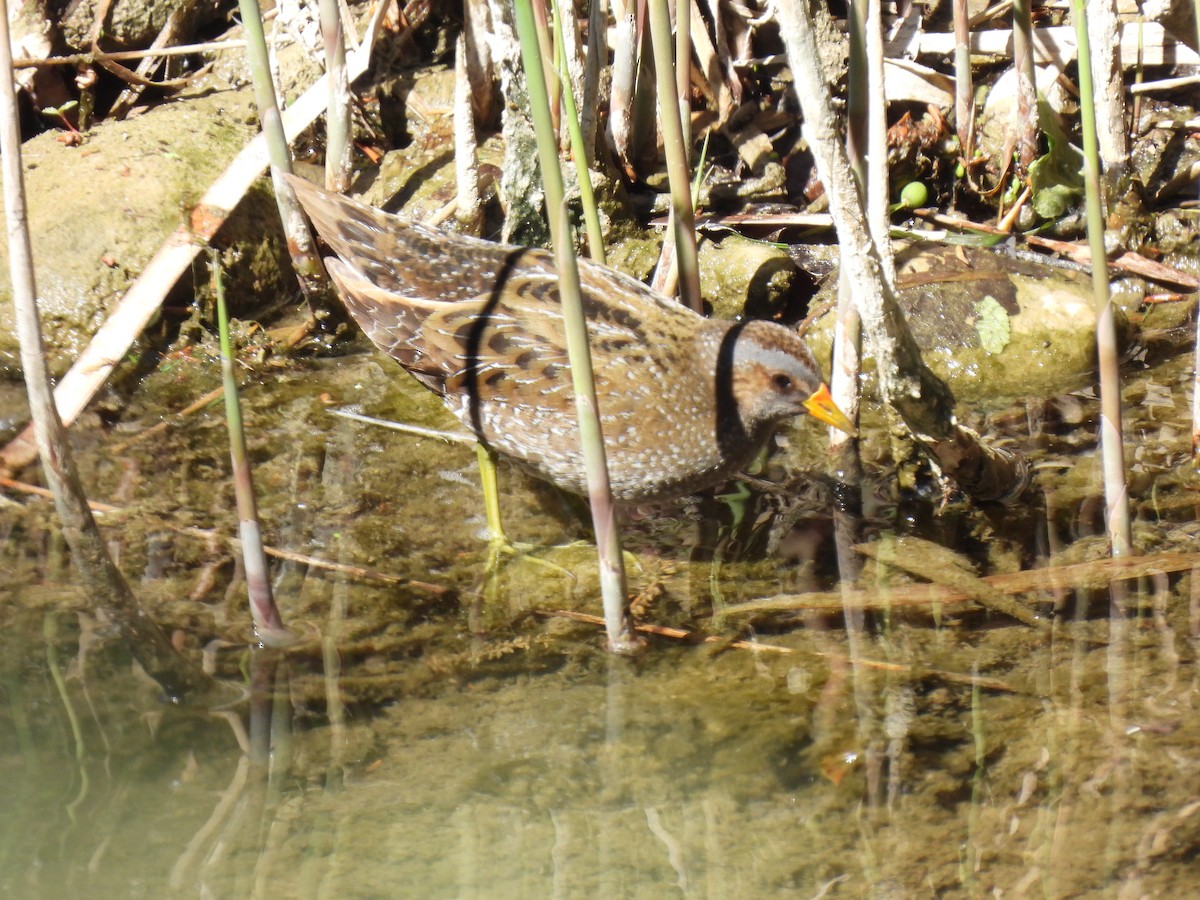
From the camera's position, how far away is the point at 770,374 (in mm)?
3668

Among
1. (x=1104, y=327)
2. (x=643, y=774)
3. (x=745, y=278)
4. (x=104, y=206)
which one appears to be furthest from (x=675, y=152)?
(x=104, y=206)

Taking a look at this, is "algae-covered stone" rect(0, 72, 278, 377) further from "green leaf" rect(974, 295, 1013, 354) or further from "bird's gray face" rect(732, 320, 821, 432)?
"green leaf" rect(974, 295, 1013, 354)

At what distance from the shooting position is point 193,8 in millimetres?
5629

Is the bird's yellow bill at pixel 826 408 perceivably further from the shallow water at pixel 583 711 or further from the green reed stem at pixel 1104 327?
the green reed stem at pixel 1104 327

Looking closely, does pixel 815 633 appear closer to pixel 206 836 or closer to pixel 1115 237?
pixel 206 836

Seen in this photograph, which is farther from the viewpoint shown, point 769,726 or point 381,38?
point 381,38

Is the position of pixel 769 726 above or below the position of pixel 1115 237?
below

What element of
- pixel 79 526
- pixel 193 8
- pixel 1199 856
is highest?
pixel 193 8

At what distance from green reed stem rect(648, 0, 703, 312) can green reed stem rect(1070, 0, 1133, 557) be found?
1161 mm

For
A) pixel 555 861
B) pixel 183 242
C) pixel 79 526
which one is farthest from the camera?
pixel 183 242

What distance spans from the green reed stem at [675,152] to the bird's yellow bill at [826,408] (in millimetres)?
625

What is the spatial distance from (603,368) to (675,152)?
0.70m

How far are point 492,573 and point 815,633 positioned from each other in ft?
3.26

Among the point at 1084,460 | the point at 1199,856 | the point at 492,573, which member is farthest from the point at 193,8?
the point at 1199,856
